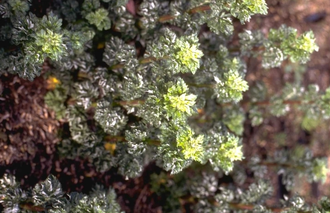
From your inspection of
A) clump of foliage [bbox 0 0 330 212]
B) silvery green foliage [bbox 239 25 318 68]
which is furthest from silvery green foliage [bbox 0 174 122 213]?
silvery green foliage [bbox 239 25 318 68]

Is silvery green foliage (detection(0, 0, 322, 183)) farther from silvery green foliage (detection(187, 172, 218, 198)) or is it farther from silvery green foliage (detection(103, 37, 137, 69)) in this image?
silvery green foliage (detection(187, 172, 218, 198))

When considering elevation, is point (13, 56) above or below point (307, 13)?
below

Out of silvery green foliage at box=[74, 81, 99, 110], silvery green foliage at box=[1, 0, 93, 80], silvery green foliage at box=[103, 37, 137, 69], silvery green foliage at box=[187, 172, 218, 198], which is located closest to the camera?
silvery green foliage at box=[1, 0, 93, 80]

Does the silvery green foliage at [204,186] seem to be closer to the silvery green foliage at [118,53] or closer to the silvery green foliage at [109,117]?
the silvery green foliage at [109,117]

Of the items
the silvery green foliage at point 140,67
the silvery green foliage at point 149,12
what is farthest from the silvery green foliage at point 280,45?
the silvery green foliage at point 149,12

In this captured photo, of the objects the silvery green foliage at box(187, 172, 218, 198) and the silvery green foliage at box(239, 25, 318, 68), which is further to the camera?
the silvery green foliage at box(187, 172, 218, 198)

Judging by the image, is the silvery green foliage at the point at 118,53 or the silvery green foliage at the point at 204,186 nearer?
the silvery green foliage at the point at 118,53

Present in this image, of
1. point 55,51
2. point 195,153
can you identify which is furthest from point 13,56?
point 195,153

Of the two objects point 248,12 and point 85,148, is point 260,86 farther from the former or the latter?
point 85,148
